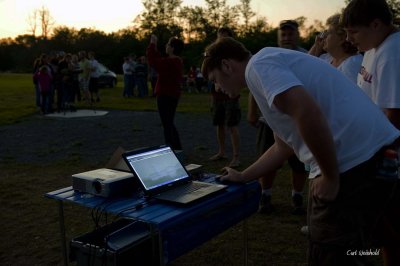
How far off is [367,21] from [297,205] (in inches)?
99.8

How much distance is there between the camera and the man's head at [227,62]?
2.00 m

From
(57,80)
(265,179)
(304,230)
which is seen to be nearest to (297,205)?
(265,179)

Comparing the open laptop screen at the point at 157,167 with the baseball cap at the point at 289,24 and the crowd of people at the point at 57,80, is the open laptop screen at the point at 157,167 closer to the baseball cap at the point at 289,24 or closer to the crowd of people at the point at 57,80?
the baseball cap at the point at 289,24

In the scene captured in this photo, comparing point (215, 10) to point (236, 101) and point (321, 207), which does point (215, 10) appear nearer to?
point (236, 101)

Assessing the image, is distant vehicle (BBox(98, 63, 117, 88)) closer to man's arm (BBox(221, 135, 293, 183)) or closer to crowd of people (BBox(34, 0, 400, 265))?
man's arm (BBox(221, 135, 293, 183))

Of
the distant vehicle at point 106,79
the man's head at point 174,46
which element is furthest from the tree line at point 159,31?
the man's head at point 174,46

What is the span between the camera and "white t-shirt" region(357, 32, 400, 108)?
7.53 ft

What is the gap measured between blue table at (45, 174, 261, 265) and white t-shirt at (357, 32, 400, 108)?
0.92m

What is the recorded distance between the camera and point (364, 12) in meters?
2.12

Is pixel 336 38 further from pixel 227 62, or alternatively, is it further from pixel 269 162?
pixel 227 62

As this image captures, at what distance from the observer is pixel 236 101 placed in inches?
233

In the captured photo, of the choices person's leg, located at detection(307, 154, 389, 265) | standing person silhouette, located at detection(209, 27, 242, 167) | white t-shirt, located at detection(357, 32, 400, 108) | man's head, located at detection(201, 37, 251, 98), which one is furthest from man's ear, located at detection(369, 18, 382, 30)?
standing person silhouette, located at detection(209, 27, 242, 167)

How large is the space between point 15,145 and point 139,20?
4031cm

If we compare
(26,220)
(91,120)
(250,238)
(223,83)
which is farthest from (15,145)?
(223,83)
